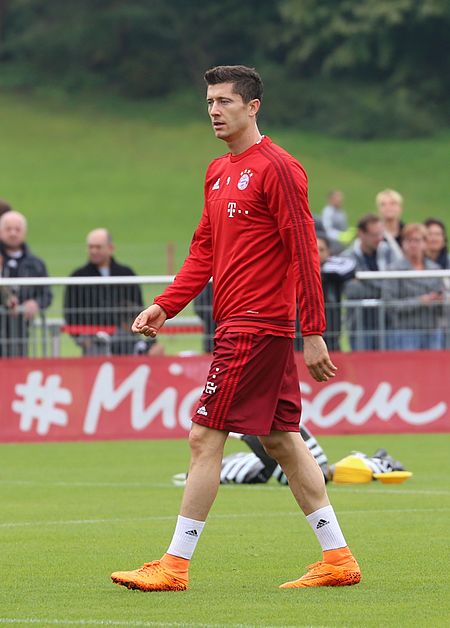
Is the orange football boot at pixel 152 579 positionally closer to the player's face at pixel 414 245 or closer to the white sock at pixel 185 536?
the white sock at pixel 185 536

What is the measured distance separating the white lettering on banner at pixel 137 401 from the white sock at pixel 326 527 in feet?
26.4

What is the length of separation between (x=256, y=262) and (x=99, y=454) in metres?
7.36

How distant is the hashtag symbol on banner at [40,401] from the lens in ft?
51.8

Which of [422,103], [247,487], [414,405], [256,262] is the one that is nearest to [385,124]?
[422,103]

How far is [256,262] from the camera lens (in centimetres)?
760

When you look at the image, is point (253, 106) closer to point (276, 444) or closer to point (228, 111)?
point (228, 111)

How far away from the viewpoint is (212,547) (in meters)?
9.01

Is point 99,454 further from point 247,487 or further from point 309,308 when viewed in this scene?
point 309,308

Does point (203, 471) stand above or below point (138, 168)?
below

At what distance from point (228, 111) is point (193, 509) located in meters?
1.78

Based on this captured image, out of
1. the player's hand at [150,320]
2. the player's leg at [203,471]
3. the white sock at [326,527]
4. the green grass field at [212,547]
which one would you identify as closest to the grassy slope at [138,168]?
the green grass field at [212,547]

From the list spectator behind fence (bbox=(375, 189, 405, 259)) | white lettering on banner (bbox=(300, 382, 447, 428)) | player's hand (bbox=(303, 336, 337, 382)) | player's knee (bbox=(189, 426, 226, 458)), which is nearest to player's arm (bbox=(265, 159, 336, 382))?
player's hand (bbox=(303, 336, 337, 382))

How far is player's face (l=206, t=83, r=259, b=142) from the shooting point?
25.1 ft

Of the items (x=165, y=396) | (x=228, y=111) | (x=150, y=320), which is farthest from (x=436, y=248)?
(x=228, y=111)
